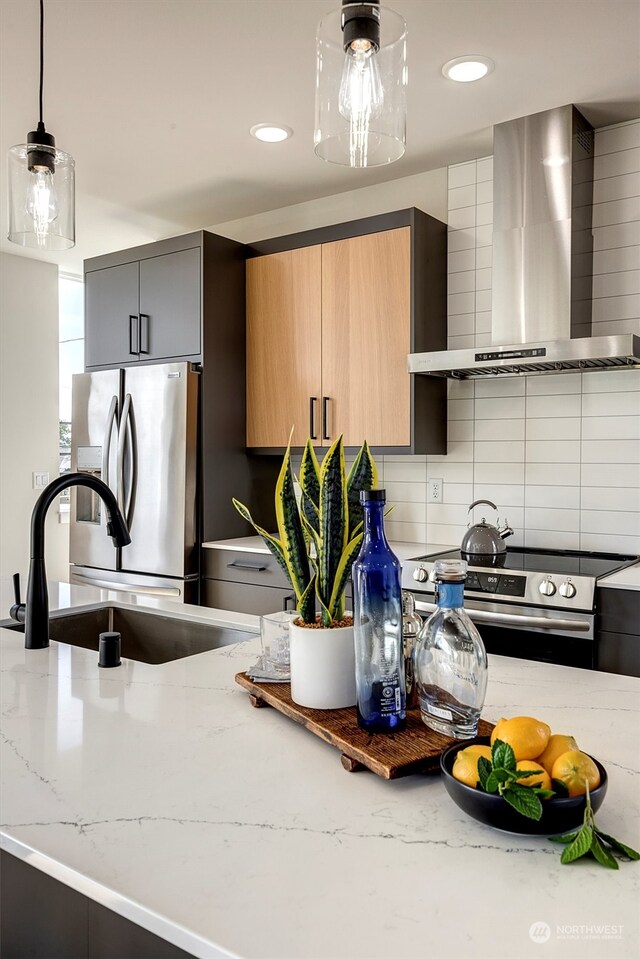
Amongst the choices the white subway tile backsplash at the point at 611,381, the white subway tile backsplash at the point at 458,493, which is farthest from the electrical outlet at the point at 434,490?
the white subway tile backsplash at the point at 611,381

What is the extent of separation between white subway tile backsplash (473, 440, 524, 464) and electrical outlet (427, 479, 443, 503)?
22cm

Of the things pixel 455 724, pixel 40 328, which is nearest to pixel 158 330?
pixel 40 328

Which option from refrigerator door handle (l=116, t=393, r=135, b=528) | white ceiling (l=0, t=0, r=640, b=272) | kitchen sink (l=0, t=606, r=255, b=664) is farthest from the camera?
refrigerator door handle (l=116, t=393, r=135, b=528)

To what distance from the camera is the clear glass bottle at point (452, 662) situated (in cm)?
100

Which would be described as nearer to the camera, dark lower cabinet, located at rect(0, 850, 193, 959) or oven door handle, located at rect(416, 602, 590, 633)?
dark lower cabinet, located at rect(0, 850, 193, 959)

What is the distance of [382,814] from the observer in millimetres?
892

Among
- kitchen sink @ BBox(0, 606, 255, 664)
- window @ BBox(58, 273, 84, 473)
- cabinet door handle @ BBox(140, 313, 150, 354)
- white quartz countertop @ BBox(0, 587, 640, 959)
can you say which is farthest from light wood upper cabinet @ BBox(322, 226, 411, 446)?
window @ BBox(58, 273, 84, 473)

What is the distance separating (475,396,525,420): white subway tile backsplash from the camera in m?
3.19

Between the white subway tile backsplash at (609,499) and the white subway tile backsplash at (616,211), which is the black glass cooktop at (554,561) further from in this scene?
the white subway tile backsplash at (616,211)

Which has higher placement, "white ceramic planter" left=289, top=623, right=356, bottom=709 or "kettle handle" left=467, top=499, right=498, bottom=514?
"kettle handle" left=467, top=499, right=498, bottom=514

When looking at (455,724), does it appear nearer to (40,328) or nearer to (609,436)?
(609,436)

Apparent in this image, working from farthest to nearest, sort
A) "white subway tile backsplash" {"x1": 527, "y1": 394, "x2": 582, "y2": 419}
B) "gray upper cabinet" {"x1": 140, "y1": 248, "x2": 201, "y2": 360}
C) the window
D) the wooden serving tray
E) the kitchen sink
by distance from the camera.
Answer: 1. the window
2. "gray upper cabinet" {"x1": 140, "y1": 248, "x2": 201, "y2": 360}
3. "white subway tile backsplash" {"x1": 527, "y1": 394, "x2": 582, "y2": 419}
4. the kitchen sink
5. the wooden serving tray

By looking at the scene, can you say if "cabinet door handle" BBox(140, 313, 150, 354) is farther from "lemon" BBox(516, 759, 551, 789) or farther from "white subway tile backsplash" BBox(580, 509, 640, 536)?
"lemon" BBox(516, 759, 551, 789)

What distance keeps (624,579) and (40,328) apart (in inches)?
155
